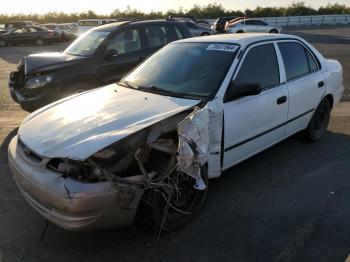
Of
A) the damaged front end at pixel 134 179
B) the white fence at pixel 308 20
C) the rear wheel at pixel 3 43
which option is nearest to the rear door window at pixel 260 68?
the damaged front end at pixel 134 179

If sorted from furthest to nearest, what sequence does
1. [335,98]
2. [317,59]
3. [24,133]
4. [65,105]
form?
[335,98]
[317,59]
[65,105]
[24,133]

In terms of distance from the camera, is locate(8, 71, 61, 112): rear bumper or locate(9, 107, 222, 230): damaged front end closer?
locate(9, 107, 222, 230): damaged front end

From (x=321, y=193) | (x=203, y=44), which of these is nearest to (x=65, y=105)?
(x=203, y=44)

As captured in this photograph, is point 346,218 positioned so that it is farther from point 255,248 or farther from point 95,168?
point 95,168

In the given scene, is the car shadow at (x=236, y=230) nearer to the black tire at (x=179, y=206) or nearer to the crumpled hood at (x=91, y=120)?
the black tire at (x=179, y=206)

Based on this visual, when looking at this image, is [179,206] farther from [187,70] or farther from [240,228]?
[187,70]

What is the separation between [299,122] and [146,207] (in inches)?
114

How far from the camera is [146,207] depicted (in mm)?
3328

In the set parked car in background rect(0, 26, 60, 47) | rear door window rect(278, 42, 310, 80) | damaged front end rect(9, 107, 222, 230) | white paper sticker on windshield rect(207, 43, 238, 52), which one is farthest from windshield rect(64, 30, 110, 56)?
parked car in background rect(0, 26, 60, 47)

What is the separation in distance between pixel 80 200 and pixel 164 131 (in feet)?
3.17

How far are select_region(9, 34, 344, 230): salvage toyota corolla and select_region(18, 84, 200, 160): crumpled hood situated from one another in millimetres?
11

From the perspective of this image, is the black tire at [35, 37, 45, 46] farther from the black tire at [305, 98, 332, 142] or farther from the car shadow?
the black tire at [305, 98, 332, 142]

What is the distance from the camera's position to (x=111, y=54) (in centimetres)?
757

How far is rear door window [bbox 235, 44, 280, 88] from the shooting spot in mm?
4434
